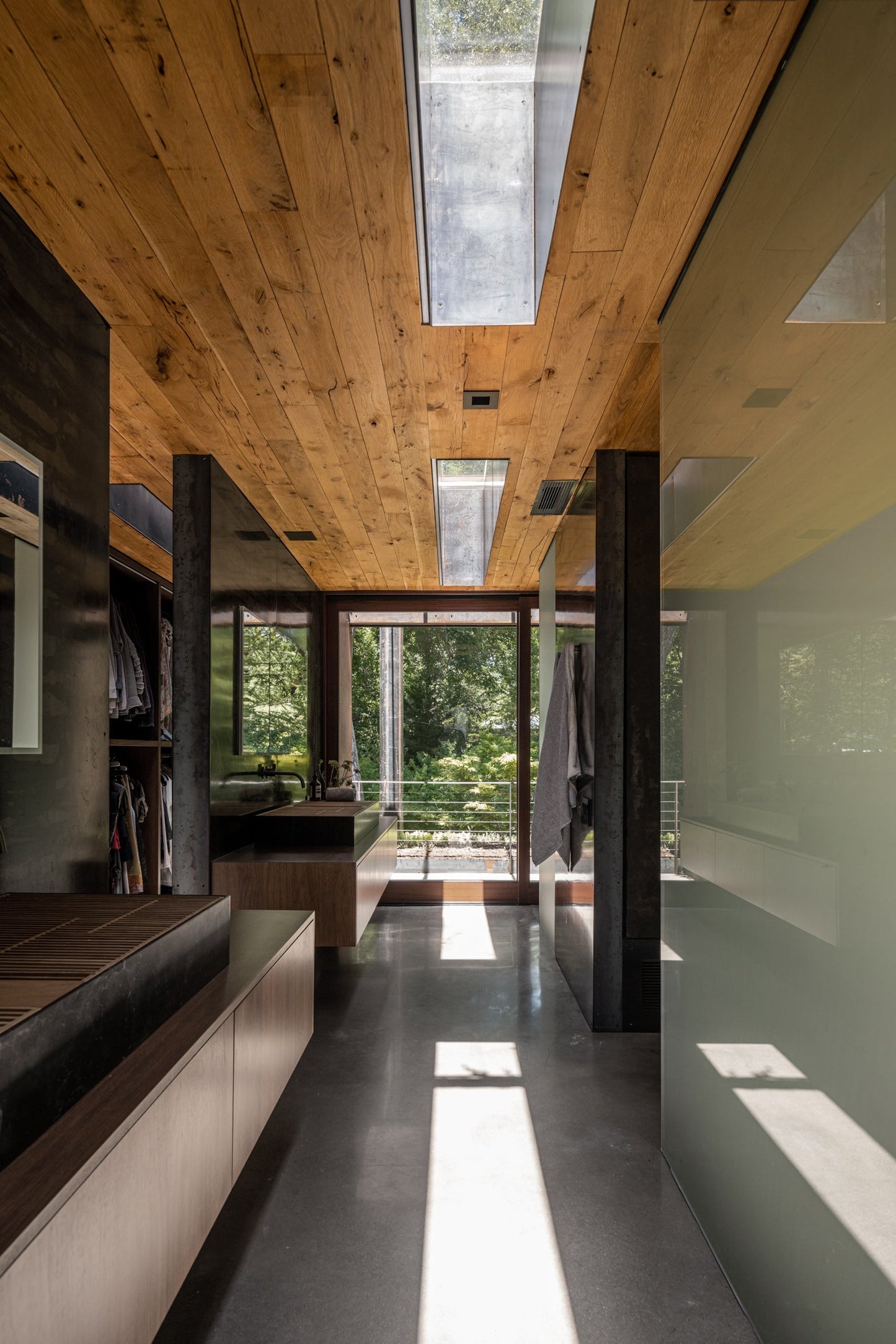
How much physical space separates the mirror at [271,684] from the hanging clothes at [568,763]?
4.70ft

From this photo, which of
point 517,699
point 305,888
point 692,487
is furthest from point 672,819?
point 517,699

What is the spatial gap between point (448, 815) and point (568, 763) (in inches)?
244

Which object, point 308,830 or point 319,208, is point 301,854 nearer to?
point 308,830

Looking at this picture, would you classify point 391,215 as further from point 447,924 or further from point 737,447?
point 447,924

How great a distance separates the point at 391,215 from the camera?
191 cm

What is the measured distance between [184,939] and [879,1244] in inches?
48.3

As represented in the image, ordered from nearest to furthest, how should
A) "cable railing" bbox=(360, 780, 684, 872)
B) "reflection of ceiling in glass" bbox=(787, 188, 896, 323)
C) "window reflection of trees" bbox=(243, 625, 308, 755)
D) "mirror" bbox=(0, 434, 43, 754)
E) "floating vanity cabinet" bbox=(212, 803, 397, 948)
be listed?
"reflection of ceiling in glass" bbox=(787, 188, 896, 323) < "mirror" bbox=(0, 434, 43, 754) < "floating vanity cabinet" bbox=(212, 803, 397, 948) < "window reflection of trees" bbox=(243, 625, 308, 755) < "cable railing" bbox=(360, 780, 684, 872)

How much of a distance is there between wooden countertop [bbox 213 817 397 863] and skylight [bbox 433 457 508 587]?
1.67m

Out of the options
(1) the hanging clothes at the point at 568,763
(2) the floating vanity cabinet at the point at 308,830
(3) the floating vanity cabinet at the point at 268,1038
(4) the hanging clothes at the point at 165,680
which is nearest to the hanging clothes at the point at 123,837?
(4) the hanging clothes at the point at 165,680

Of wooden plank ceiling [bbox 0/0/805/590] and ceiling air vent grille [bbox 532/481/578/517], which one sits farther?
ceiling air vent grille [bbox 532/481/578/517]

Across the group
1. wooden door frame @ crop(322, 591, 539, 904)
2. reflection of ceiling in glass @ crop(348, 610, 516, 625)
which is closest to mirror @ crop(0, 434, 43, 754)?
wooden door frame @ crop(322, 591, 539, 904)

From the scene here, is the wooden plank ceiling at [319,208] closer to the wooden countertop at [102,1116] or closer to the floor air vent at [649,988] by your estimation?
the wooden countertop at [102,1116]

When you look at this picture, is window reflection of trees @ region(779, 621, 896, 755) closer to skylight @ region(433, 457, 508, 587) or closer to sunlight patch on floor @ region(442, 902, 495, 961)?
skylight @ region(433, 457, 508, 587)

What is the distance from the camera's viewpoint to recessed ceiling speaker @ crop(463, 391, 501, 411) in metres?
2.86
